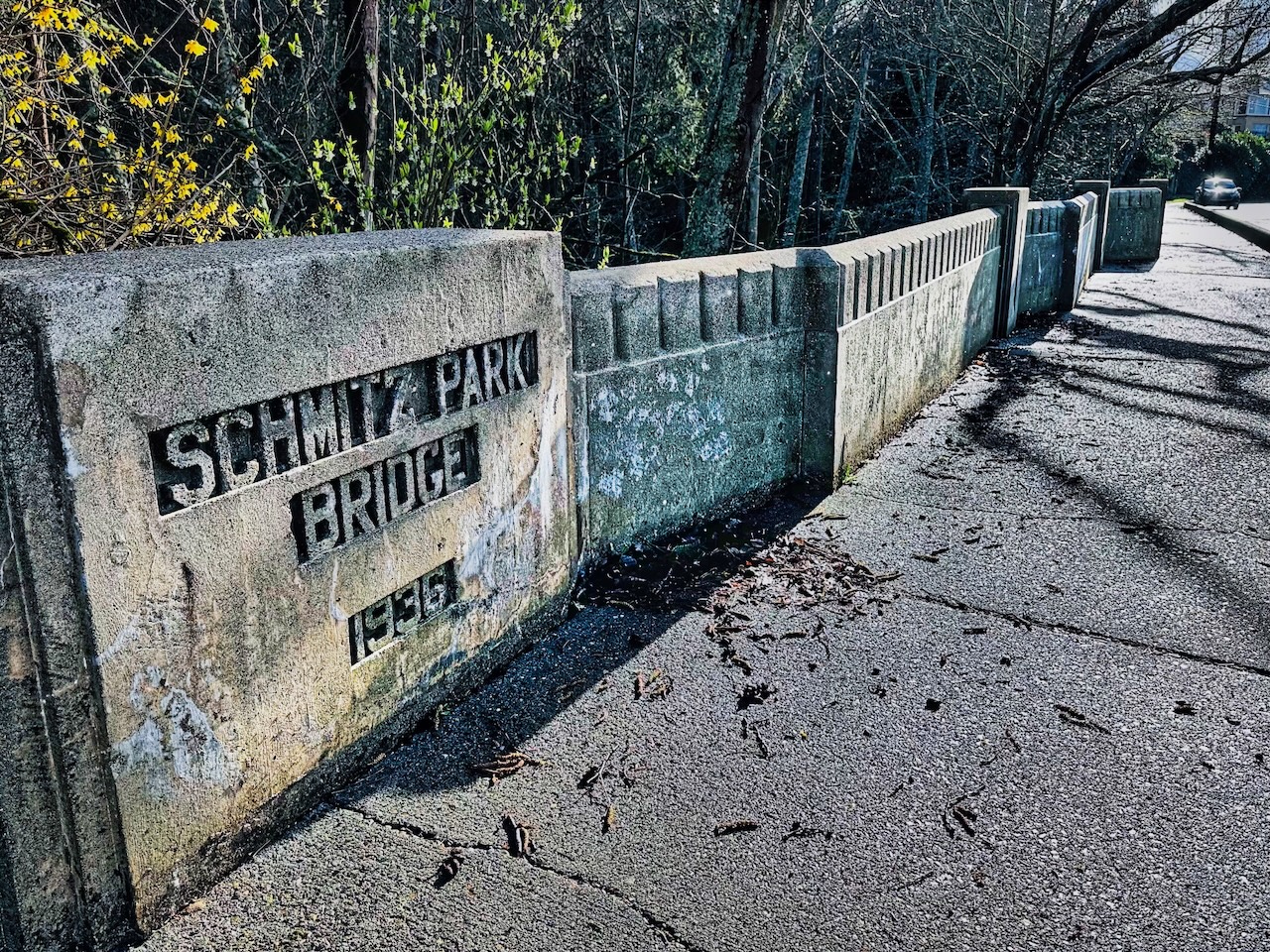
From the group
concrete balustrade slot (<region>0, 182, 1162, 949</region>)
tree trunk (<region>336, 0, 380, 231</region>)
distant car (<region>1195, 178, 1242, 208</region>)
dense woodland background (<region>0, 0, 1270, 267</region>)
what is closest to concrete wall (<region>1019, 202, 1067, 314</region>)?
dense woodland background (<region>0, 0, 1270, 267</region>)

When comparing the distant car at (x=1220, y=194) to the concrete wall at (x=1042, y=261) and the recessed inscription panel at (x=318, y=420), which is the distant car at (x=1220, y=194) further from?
the recessed inscription panel at (x=318, y=420)

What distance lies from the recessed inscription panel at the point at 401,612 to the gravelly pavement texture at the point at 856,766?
13.7 inches

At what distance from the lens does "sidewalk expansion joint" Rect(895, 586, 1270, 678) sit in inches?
136

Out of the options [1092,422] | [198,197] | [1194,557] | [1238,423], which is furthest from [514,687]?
[1238,423]

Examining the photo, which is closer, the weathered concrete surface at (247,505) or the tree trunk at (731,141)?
the weathered concrete surface at (247,505)

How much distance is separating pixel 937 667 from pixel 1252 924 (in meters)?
1.31

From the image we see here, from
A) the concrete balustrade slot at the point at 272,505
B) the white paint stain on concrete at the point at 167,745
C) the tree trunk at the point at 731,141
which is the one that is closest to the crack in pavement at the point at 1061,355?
the tree trunk at the point at 731,141

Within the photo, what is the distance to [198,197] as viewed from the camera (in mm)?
6238

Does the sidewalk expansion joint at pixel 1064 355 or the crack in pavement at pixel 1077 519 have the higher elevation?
the sidewalk expansion joint at pixel 1064 355

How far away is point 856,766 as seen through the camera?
290 centimetres

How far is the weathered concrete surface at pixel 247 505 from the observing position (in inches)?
76.9

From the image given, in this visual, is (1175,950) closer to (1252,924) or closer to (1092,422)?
(1252,924)

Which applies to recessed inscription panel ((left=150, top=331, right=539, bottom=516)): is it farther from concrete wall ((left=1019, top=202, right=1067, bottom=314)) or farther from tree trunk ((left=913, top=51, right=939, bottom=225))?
tree trunk ((left=913, top=51, right=939, bottom=225))

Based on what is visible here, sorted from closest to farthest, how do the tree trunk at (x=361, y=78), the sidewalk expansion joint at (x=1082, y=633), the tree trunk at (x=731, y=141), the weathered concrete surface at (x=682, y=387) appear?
the sidewalk expansion joint at (x=1082, y=633), the weathered concrete surface at (x=682, y=387), the tree trunk at (x=361, y=78), the tree trunk at (x=731, y=141)
